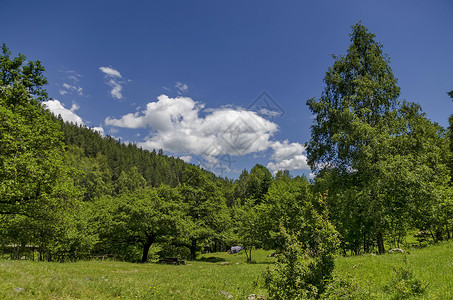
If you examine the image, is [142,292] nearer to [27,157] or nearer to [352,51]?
[27,157]

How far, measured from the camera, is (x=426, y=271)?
11203 millimetres

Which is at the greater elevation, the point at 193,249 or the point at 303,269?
the point at 303,269

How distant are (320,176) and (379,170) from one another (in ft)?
20.3

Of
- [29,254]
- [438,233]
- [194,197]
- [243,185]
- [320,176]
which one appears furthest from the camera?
[243,185]

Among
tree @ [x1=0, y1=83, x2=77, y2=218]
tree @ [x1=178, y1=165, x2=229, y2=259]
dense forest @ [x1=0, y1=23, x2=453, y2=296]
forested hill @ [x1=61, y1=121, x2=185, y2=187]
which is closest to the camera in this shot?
tree @ [x1=0, y1=83, x2=77, y2=218]

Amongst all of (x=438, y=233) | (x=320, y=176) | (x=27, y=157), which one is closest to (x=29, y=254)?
(x=27, y=157)

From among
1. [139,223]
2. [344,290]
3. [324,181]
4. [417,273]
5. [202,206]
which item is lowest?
[417,273]

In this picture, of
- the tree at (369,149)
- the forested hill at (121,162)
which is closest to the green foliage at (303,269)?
the tree at (369,149)

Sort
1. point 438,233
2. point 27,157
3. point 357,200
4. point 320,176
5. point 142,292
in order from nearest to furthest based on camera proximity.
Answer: point 142,292 < point 27,157 < point 357,200 < point 320,176 < point 438,233

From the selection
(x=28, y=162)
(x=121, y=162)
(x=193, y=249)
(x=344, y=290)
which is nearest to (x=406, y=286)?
(x=344, y=290)

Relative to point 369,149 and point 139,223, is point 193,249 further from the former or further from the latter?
point 369,149

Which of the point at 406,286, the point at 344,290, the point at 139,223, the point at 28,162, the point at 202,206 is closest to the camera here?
the point at 344,290

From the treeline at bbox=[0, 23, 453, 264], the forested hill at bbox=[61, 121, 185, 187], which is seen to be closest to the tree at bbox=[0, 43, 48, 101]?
the treeline at bbox=[0, 23, 453, 264]

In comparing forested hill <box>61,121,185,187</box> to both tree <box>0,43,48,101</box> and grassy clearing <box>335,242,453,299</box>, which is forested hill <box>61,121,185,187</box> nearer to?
tree <box>0,43,48,101</box>
